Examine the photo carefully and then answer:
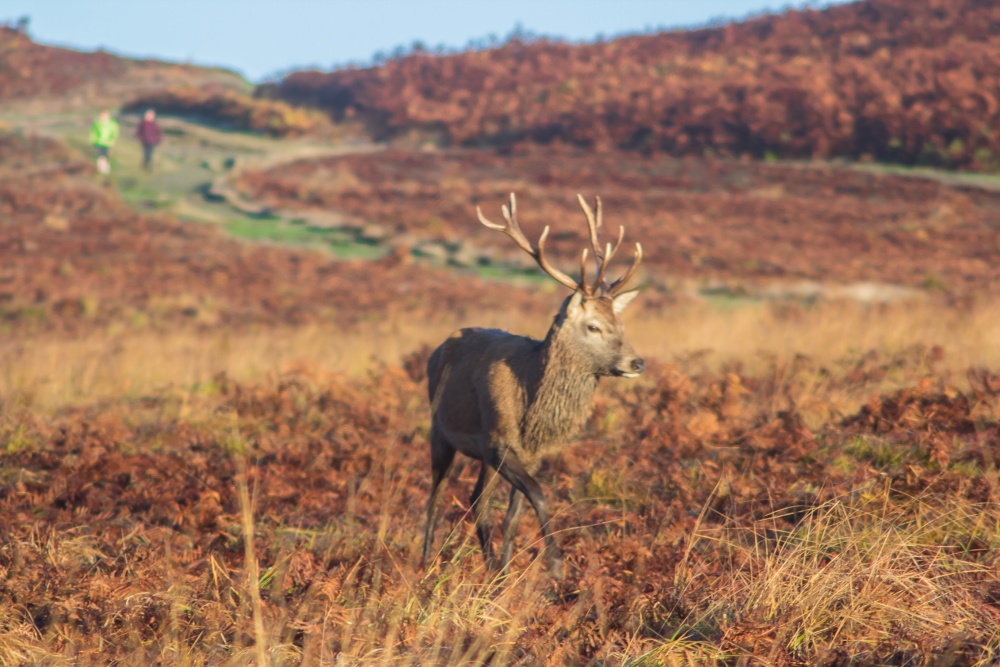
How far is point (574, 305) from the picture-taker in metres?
6.14

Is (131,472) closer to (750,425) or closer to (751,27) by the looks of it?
(750,425)

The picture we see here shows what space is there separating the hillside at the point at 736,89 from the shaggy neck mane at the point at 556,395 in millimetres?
28073

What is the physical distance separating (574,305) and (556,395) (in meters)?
0.58

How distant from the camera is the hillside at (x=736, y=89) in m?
31.8

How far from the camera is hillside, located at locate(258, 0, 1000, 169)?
31844mm

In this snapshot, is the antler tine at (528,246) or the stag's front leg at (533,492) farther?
the antler tine at (528,246)

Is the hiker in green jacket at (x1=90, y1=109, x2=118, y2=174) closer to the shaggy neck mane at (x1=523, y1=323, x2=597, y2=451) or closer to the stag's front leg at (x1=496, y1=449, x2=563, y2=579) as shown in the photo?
the shaggy neck mane at (x1=523, y1=323, x2=597, y2=451)

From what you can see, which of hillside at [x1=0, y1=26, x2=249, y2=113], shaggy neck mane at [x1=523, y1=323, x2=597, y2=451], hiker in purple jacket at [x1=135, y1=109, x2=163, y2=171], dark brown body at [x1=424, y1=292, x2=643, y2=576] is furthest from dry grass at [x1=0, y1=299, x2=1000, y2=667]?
hillside at [x1=0, y1=26, x2=249, y2=113]

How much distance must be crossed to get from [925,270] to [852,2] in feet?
85.4

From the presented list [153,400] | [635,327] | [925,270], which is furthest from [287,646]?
[925,270]

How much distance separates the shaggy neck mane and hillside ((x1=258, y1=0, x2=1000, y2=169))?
28073 mm

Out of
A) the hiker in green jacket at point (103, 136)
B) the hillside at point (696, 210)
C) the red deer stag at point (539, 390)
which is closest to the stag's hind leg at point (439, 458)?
the red deer stag at point (539, 390)

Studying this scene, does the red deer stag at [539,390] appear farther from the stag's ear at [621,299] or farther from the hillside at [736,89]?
the hillside at [736,89]

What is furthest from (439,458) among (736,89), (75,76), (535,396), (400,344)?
(75,76)
